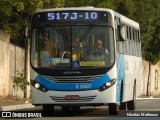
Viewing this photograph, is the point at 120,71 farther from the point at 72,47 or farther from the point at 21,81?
the point at 21,81

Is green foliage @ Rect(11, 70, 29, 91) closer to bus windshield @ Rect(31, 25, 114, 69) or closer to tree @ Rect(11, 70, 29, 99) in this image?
tree @ Rect(11, 70, 29, 99)

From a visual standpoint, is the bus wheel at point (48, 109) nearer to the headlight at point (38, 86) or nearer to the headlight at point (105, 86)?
the headlight at point (38, 86)

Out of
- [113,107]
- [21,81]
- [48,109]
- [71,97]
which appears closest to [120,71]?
[113,107]

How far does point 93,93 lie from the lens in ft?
64.8

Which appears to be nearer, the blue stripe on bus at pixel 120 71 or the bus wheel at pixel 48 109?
the blue stripe on bus at pixel 120 71

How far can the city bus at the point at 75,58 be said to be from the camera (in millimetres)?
19766

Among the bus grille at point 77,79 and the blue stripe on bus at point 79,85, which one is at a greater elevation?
the bus grille at point 77,79

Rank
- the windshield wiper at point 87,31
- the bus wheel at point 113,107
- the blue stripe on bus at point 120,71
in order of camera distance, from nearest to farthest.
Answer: the windshield wiper at point 87,31, the bus wheel at point 113,107, the blue stripe on bus at point 120,71

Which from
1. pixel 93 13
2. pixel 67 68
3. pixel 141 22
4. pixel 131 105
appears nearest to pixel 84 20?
pixel 93 13

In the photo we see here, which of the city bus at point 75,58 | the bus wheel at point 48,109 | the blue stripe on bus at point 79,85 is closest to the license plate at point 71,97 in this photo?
the city bus at point 75,58

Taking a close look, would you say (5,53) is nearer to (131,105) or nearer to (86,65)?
(131,105)

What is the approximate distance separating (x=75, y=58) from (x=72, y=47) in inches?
15.2

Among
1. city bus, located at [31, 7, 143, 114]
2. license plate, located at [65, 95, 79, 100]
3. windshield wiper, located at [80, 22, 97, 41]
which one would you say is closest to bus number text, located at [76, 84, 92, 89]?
city bus, located at [31, 7, 143, 114]

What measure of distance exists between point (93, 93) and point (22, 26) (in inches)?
651
